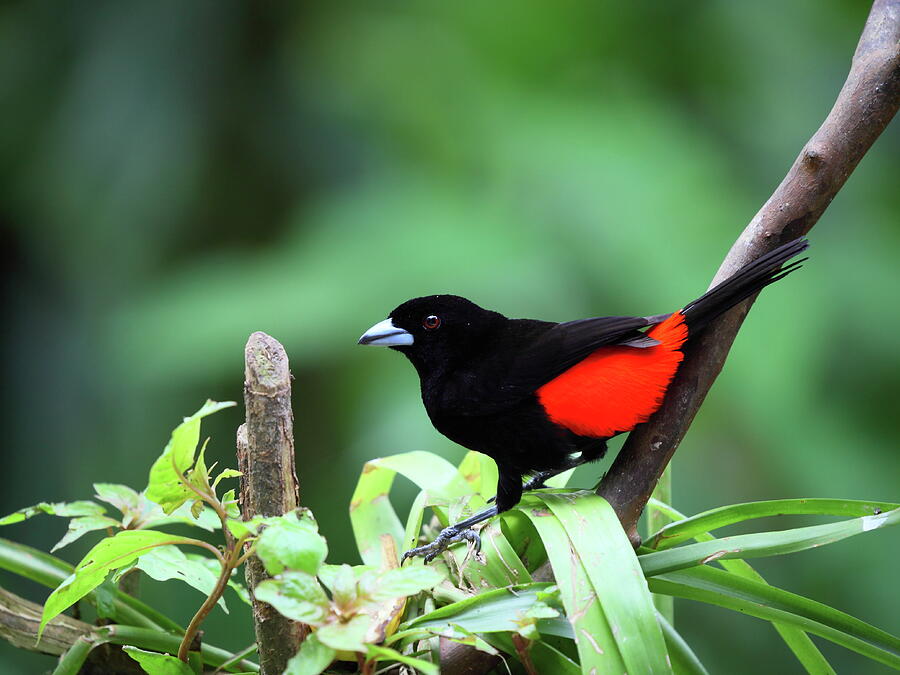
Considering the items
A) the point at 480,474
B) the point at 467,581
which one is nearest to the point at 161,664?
the point at 467,581

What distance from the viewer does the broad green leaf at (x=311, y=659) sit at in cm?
77

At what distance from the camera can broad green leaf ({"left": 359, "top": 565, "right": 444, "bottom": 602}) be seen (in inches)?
31.9

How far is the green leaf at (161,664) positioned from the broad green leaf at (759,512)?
25.3 inches

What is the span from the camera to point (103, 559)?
38.0 inches

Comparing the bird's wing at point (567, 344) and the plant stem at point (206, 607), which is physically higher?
the bird's wing at point (567, 344)

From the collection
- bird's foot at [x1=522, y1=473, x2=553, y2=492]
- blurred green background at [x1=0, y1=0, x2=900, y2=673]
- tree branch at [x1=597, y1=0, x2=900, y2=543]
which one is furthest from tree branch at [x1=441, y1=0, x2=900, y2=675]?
blurred green background at [x1=0, y1=0, x2=900, y2=673]

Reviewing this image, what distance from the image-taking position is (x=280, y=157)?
11.6 feet

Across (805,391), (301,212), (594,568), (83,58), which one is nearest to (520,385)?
(594,568)

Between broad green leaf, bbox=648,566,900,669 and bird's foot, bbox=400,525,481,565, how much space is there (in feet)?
0.95

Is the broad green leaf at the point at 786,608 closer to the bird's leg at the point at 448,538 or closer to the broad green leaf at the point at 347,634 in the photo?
the bird's leg at the point at 448,538

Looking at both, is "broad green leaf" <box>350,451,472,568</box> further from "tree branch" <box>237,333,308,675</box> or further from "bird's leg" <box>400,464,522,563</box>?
"tree branch" <box>237,333,308,675</box>

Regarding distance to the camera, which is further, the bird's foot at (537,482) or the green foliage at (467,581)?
the bird's foot at (537,482)

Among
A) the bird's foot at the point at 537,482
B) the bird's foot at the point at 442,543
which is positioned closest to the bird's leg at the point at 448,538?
the bird's foot at the point at 442,543

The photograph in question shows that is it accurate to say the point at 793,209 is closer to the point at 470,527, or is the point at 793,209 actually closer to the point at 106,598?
the point at 470,527
